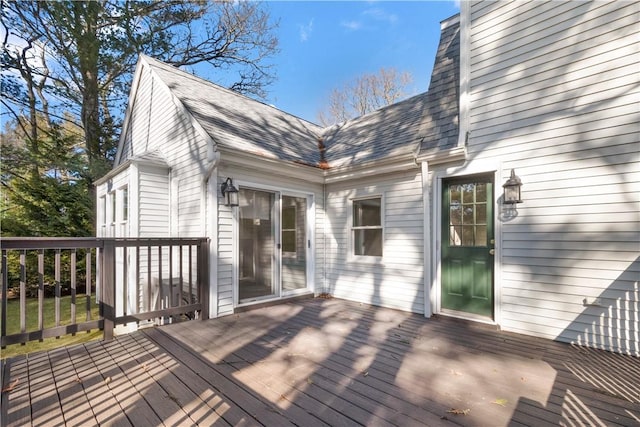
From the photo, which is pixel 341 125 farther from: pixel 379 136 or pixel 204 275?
pixel 204 275

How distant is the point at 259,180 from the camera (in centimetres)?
489

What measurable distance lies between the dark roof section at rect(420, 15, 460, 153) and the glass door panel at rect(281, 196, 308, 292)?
239cm

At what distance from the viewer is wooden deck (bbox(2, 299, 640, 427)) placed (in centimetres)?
202

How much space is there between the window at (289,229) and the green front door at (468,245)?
2.54m

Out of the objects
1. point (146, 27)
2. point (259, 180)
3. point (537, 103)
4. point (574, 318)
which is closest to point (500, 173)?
point (537, 103)

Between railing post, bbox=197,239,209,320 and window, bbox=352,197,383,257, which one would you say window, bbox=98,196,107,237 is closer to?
railing post, bbox=197,239,209,320

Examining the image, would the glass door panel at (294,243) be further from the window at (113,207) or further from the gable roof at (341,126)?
the window at (113,207)

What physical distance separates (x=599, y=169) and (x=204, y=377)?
4.44 metres

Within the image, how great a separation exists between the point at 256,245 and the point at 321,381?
2.84m

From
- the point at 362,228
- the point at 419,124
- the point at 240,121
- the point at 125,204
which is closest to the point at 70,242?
the point at 125,204

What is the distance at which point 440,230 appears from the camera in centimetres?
440

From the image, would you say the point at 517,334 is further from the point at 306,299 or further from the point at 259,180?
the point at 259,180

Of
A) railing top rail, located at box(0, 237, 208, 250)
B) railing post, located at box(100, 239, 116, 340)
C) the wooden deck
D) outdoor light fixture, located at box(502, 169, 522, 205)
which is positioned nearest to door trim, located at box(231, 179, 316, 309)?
railing top rail, located at box(0, 237, 208, 250)

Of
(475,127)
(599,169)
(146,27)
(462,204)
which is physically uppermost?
(146,27)
